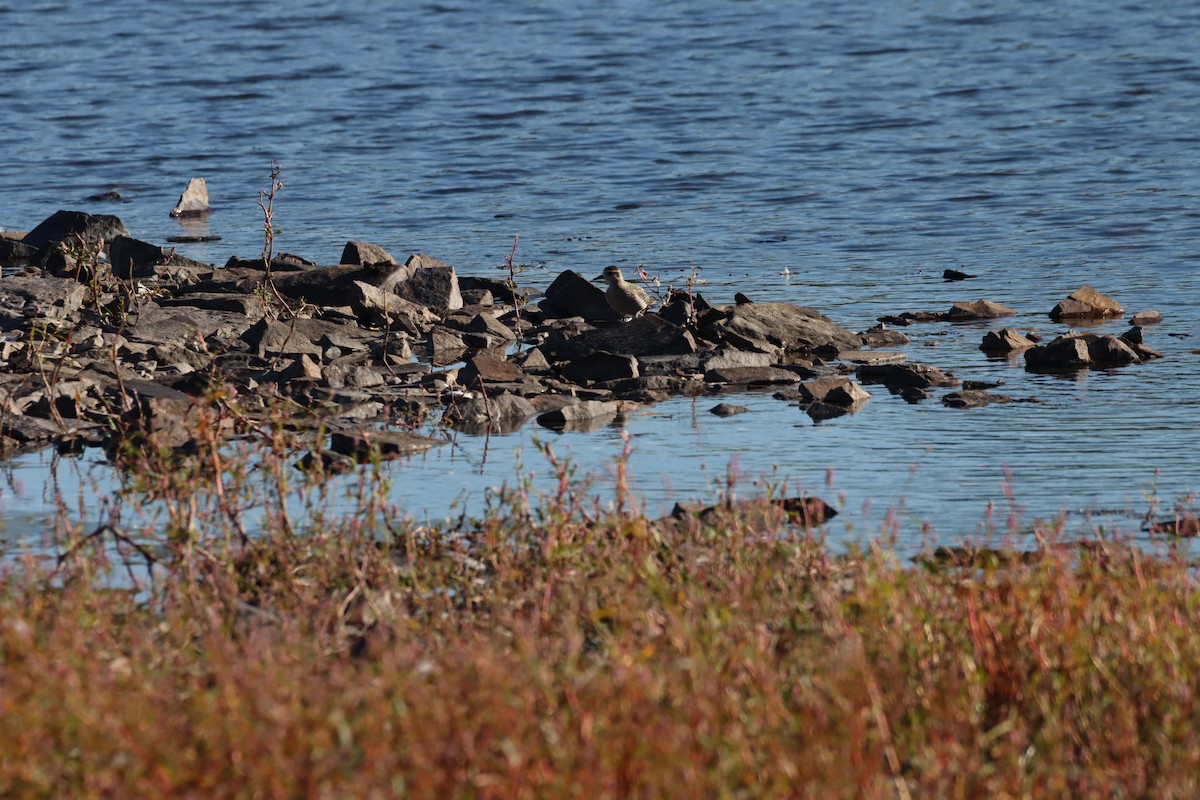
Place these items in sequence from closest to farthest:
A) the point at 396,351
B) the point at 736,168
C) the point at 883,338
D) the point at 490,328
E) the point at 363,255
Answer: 1. the point at 396,351
2. the point at 883,338
3. the point at 490,328
4. the point at 363,255
5. the point at 736,168

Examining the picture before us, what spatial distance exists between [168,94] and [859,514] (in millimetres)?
22572

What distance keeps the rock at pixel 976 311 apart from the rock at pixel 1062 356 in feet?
5.32

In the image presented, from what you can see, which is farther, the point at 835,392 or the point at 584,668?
the point at 835,392

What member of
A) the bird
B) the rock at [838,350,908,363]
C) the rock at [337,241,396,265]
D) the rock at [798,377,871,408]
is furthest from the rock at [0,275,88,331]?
the rock at [838,350,908,363]

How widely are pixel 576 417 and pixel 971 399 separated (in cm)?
203

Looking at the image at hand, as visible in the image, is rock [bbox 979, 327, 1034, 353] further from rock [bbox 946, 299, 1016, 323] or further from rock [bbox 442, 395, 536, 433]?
rock [bbox 442, 395, 536, 433]

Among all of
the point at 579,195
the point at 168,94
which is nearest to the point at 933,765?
the point at 579,195

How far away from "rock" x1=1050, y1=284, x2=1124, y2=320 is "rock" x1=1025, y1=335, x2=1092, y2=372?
1.52 m

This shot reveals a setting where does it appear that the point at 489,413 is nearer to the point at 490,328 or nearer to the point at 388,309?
the point at 490,328

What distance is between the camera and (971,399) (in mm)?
9031

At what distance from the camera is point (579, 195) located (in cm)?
1839

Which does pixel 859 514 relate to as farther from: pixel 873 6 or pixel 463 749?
pixel 873 6

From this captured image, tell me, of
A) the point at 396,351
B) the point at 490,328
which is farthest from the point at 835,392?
the point at 490,328

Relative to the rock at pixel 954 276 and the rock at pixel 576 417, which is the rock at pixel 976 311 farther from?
the rock at pixel 576 417
